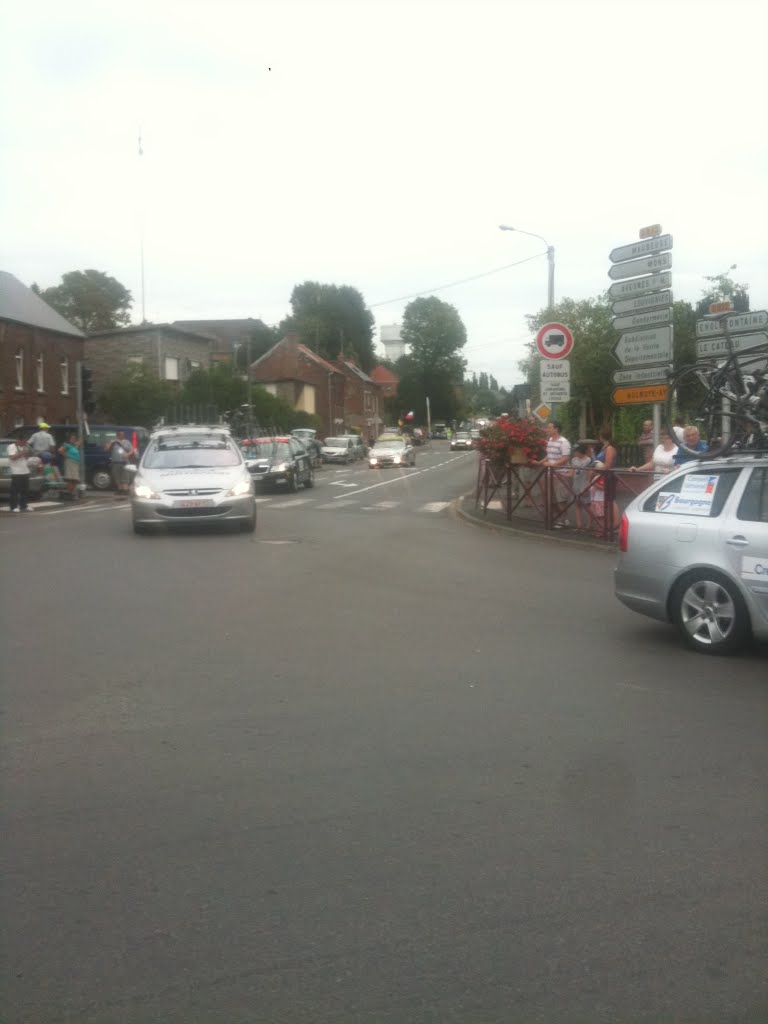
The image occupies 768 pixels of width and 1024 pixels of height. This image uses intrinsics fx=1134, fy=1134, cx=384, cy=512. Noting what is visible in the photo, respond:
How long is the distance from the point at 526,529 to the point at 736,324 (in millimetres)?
6028

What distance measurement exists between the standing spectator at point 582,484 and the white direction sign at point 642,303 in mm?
2519

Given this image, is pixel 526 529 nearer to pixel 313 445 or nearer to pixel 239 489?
pixel 239 489

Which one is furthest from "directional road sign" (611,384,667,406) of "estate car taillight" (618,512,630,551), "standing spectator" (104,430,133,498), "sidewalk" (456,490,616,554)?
"standing spectator" (104,430,133,498)

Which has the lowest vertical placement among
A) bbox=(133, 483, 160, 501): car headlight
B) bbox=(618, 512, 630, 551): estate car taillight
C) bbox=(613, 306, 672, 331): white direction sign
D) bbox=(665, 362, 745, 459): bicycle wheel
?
bbox=(133, 483, 160, 501): car headlight

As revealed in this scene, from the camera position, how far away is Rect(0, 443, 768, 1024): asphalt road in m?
3.24

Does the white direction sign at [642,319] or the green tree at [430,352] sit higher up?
the green tree at [430,352]

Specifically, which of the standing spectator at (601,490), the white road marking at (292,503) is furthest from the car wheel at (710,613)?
the white road marking at (292,503)

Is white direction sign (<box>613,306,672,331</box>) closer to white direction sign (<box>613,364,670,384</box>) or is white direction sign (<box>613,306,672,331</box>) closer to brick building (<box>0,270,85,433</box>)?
white direction sign (<box>613,364,670,384</box>)

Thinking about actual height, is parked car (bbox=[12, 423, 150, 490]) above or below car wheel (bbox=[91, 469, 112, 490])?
above

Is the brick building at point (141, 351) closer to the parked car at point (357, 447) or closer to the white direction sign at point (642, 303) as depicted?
the parked car at point (357, 447)

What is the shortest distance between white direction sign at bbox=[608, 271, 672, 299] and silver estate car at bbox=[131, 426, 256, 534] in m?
6.44

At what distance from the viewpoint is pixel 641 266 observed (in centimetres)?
1585

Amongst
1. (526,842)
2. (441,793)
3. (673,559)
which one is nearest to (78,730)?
(441,793)

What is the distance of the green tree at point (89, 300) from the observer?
3120 inches
